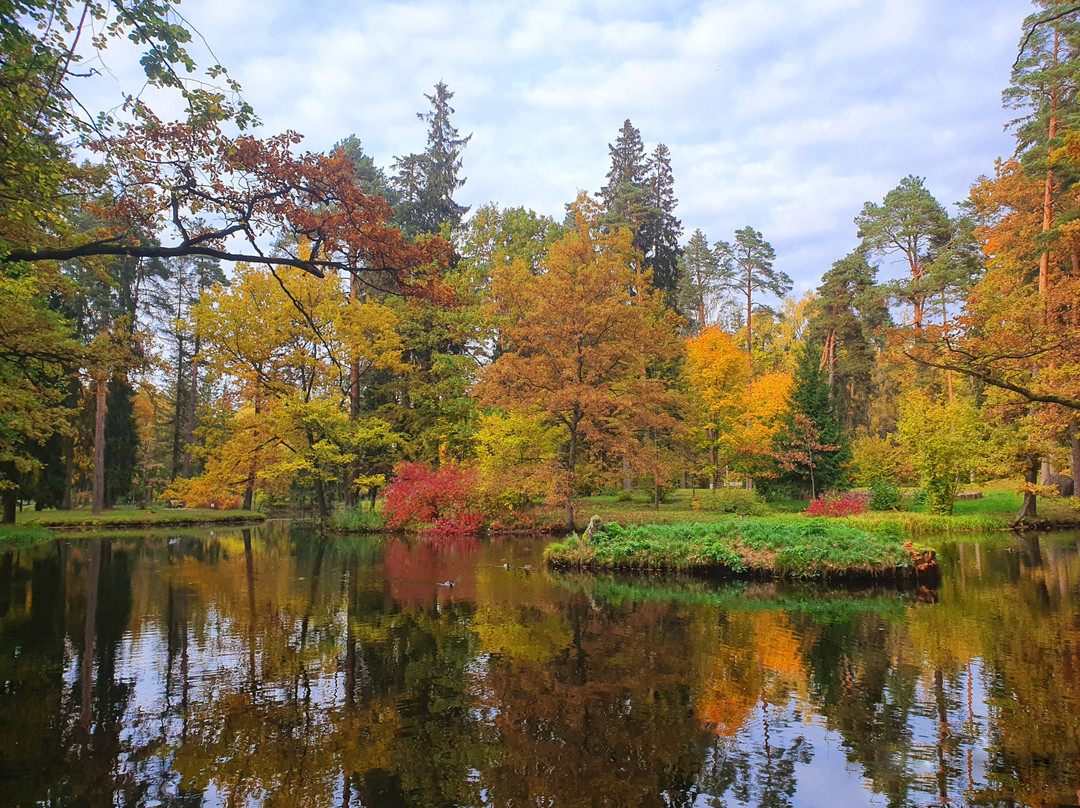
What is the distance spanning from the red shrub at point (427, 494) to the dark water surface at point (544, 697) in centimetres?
1338

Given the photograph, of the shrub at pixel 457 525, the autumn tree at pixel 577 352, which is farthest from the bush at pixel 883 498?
the shrub at pixel 457 525

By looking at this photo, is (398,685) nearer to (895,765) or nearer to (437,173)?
(895,765)

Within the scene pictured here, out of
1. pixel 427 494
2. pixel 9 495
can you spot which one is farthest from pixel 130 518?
pixel 427 494

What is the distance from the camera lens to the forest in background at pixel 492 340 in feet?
25.2

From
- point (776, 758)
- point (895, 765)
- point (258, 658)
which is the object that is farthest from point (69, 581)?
point (895, 765)

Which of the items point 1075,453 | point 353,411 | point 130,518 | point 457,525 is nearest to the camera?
point 1075,453

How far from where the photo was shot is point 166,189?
7.05 m

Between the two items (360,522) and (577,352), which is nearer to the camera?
(577,352)

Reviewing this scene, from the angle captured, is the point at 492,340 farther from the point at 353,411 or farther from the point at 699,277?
the point at 699,277

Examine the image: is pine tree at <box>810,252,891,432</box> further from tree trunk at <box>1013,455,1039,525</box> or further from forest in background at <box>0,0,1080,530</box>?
tree trunk at <box>1013,455,1039,525</box>

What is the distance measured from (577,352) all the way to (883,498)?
1415 cm

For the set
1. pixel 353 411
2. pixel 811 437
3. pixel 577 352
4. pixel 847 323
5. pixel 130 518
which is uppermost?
pixel 847 323

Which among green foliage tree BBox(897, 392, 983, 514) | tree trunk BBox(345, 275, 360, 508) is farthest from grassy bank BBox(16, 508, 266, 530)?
green foliage tree BBox(897, 392, 983, 514)

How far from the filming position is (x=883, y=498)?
2494 cm
